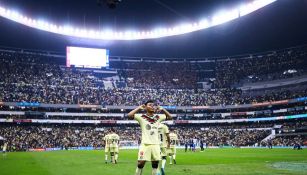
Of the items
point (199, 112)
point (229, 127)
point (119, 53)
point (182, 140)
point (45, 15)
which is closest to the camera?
point (45, 15)

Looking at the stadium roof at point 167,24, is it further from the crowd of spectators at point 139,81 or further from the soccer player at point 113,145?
the soccer player at point 113,145

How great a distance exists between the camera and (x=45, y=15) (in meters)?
70.2

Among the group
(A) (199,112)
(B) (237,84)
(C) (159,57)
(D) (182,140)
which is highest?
(C) (159,57)

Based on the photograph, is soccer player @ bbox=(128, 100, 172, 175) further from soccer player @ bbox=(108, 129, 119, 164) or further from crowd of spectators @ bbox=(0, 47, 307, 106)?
crowd of spectators @ bbox=(0, 47, 307, 106)

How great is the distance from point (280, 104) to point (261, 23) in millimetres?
20804

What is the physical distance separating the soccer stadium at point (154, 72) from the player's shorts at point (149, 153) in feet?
167

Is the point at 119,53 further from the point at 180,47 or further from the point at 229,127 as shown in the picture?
the point at 229,127

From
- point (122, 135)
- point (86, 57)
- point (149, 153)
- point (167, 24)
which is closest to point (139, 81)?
point (86, 57)

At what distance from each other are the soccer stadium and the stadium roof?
23cm

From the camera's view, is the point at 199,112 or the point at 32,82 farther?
the point at 199,112

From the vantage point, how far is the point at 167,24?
80250 millimetres

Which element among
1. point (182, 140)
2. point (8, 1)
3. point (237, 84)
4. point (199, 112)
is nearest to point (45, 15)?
point (8, 1)

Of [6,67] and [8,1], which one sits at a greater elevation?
[8,1]

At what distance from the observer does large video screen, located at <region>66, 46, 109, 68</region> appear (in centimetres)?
8438
